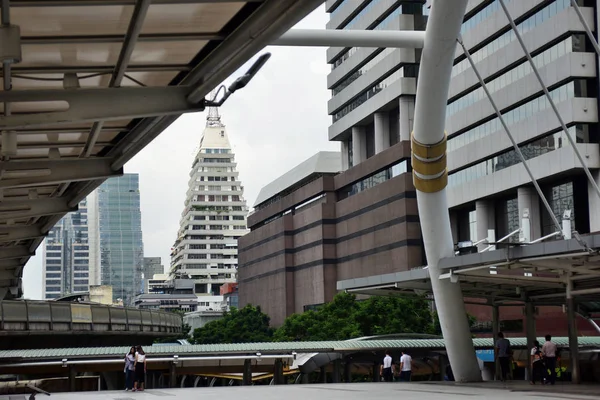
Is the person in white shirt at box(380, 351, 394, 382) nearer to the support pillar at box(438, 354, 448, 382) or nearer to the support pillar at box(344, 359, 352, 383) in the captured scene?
the support pillar at box(344, 359, 352, 383)

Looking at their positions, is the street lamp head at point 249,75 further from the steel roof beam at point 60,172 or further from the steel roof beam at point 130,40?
the steel roof beam at point 60,172

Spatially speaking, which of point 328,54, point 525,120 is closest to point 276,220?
point 328,54

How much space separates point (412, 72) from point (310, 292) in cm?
3120

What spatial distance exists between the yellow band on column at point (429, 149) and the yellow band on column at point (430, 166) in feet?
0.96

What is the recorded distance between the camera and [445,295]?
30.6 metres

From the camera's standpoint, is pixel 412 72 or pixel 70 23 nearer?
pixel 70 23

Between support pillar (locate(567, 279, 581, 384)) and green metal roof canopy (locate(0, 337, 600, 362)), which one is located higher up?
support pillar (locate(567, 279, 581, 384))

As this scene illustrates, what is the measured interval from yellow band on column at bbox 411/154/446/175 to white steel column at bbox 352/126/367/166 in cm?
7034

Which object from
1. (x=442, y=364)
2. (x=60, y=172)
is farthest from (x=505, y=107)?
(x=60, y=172)

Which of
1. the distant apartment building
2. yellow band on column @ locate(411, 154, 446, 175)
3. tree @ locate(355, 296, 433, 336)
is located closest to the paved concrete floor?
yellow band on column @ locate(411, 154, 446, 175)

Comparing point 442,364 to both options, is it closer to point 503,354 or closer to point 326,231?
point 503,354

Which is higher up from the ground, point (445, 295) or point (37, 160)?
point (37, 160)

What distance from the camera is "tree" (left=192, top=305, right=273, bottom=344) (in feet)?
381

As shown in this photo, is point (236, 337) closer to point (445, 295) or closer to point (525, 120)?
point (525, 120)
